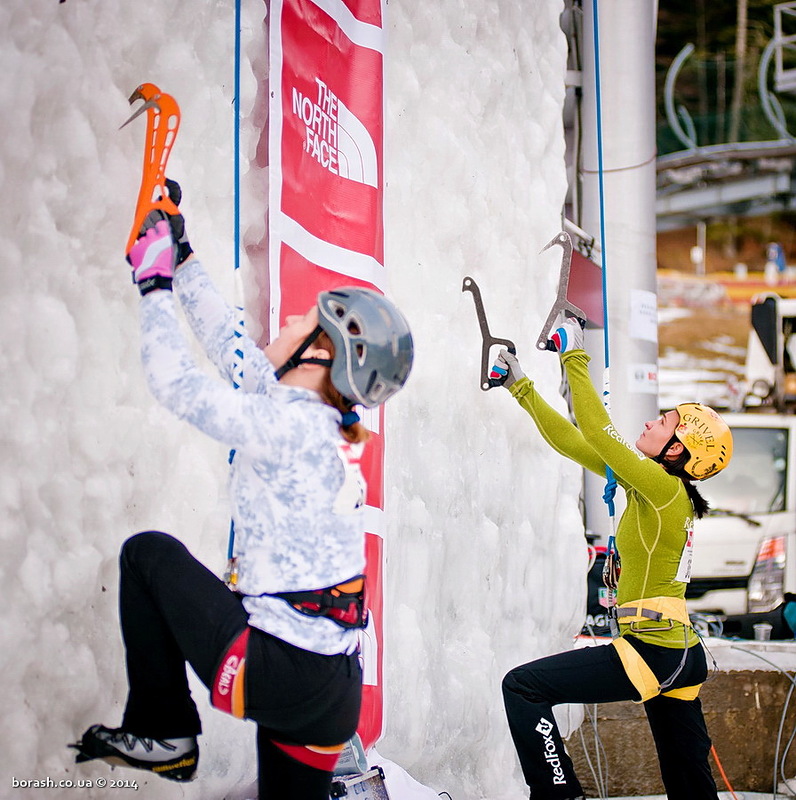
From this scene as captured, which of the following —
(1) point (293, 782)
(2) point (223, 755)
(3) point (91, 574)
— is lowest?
(2) point (223, 755)

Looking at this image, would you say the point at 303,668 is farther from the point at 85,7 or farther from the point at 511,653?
the point at 511,653

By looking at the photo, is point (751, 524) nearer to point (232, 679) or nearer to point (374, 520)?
point (374, 520)

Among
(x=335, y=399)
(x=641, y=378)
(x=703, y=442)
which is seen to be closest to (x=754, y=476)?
(x=641, y=378)

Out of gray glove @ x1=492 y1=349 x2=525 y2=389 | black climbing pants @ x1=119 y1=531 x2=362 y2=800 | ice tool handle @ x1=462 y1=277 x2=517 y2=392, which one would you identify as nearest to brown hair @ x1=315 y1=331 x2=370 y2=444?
black climbing pants @ x1=119 y1=531 x2=362 y2=800

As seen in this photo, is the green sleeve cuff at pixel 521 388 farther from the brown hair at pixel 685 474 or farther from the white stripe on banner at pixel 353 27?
the white stripe on banner at pixel 353 27

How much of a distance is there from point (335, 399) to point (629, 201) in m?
3.51

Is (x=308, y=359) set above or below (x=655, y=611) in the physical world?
above

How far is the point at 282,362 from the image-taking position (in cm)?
183

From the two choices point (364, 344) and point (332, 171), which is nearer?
point (364, 344)

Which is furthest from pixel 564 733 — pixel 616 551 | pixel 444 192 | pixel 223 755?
pixel 444 192

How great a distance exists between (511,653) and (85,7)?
107 inches

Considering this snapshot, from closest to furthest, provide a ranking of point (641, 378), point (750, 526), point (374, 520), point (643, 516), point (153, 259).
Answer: point (153, 259)
point (643, 516)
point (374, 520)
point (641, 378)
point (750, 526)

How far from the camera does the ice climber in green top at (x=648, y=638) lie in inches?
106

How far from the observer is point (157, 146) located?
185cm
